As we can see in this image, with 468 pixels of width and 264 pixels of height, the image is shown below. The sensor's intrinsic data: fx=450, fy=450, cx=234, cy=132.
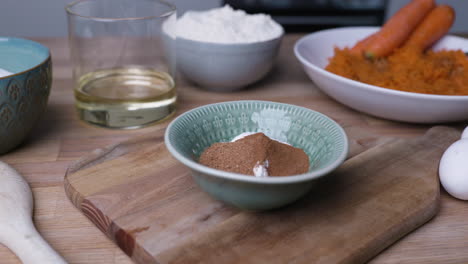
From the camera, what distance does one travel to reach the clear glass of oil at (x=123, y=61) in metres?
0.92

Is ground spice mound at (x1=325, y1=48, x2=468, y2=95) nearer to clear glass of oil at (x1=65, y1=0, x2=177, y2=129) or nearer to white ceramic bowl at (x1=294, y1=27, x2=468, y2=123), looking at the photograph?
white ceramic bowl at (x1=294, y1=27, x2=468, y2=123)

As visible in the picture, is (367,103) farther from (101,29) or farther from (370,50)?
(101,29)

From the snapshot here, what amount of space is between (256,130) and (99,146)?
0.32 meters

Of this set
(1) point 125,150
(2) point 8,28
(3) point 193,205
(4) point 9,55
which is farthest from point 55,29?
(3) point 193,205

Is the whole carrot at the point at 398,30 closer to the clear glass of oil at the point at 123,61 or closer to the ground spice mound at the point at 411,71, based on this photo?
the ground spice mound at the point at 411,71

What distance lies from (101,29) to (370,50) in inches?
27.1

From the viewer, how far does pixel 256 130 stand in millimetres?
A: 801

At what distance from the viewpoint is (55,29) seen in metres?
2.65

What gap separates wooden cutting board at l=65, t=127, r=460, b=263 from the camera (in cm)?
60

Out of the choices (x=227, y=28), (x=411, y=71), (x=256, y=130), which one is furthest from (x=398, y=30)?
(x=256, y=130)

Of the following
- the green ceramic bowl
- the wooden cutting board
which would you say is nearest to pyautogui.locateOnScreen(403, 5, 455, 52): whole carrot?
the wooden cutting board

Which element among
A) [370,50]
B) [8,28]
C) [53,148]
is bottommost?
[8,28]

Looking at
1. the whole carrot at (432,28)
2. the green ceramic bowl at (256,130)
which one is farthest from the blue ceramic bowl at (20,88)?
the whole carrot at (432,28)

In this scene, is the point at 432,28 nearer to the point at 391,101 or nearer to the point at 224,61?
the point at 391,101
